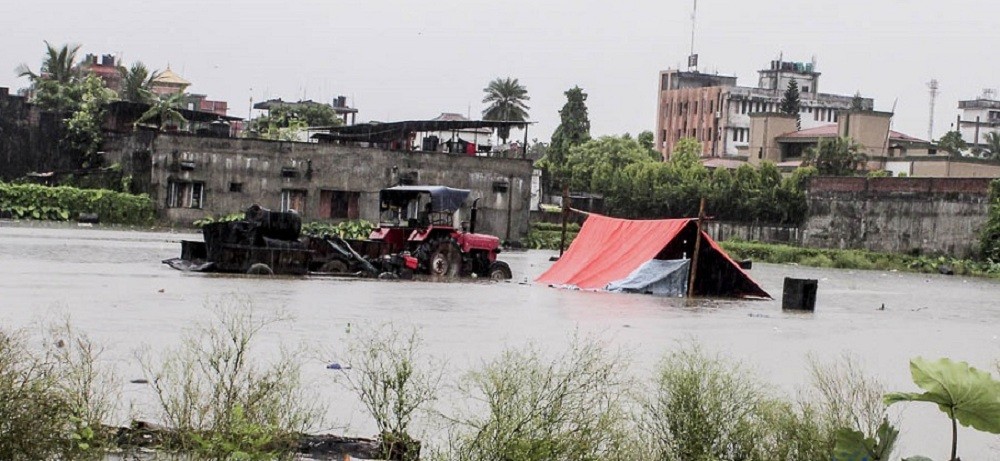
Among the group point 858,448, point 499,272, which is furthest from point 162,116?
point 858,448

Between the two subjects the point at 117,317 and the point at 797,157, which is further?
the point at 797,157

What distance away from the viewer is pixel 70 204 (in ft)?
159

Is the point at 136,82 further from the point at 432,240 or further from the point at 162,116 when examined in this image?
the point at 432,240

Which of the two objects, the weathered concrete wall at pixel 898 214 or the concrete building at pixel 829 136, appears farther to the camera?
the concrete building at pixel 829 136

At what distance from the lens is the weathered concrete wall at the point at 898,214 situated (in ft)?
176

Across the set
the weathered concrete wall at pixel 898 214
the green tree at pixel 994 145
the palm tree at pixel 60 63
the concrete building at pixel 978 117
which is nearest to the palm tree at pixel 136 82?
the palm tree at pixel 60 63

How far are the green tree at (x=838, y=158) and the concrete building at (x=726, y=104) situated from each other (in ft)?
103

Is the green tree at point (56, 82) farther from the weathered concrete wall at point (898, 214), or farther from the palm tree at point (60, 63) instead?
the weathered concrete wall at point (898, 214)

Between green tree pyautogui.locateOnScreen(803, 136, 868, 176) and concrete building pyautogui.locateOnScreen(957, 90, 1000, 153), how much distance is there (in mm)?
69628

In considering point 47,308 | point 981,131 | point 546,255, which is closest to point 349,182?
point 546,255

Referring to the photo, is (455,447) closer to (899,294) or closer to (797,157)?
(899,294)

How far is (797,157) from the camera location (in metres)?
94.0

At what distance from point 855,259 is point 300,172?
810 inches

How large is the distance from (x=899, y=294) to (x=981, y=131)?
116682 mm
